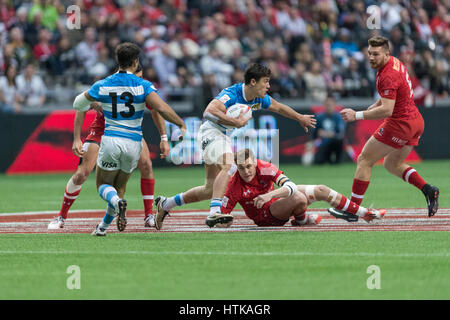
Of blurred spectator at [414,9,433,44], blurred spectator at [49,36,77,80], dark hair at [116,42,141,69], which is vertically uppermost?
blurred spectator at [414,9,433,44]

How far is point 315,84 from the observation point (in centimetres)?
2620

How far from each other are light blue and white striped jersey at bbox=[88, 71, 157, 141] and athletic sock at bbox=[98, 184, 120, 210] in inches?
22.3

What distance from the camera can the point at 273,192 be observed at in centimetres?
1046

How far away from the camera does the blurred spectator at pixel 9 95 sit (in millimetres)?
22469

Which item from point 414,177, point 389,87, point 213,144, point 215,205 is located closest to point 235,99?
point 213,144

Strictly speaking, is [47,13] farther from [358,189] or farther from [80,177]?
[358,189]

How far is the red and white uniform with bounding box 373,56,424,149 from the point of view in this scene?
11.7 meters

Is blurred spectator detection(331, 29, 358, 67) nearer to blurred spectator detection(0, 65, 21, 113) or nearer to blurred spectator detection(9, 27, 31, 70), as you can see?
blurred spectator detection(9, 27, 31, 70)

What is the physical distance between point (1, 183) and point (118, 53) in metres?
11.1

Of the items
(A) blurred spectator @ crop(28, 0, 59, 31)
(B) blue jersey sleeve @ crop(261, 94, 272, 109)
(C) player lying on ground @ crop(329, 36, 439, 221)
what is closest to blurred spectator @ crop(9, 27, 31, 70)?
(A) blurred spectator @ crop(28, 0, 59, 31)

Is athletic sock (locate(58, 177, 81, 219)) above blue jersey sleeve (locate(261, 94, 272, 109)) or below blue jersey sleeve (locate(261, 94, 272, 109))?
below
